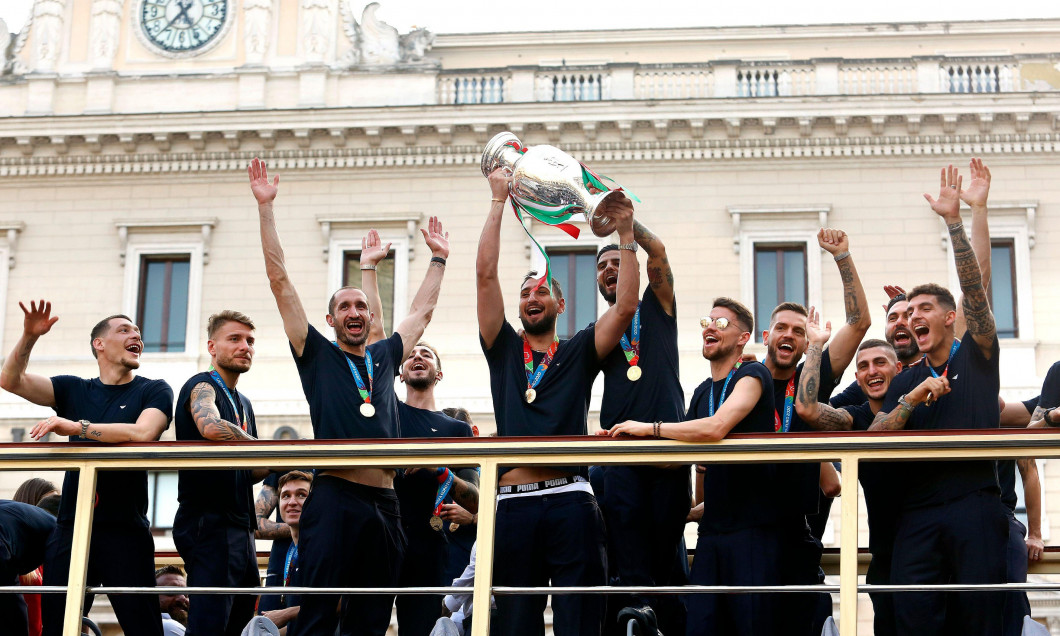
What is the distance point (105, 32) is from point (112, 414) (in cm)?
2032

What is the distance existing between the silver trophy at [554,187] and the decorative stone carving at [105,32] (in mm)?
20256

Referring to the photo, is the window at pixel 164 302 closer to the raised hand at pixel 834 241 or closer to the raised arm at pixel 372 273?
the raised arm at pixel 372 273

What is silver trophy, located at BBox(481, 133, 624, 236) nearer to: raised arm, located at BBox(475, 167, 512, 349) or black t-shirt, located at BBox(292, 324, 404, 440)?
raised arm, located at BBox(475, 167, 512, 349)

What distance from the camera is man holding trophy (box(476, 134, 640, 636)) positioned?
6.34m

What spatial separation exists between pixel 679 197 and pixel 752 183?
1.20 meters

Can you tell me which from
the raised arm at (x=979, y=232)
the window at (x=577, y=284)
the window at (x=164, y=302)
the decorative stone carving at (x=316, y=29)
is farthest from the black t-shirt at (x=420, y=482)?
the decorative stone carving at (x=316, y=29)

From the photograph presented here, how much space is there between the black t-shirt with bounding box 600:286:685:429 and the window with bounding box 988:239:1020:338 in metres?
17.3

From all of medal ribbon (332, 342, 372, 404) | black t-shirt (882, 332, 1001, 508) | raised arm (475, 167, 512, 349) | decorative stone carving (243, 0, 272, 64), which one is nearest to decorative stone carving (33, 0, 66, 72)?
decorative stone carving (243, 0, 272, 64)

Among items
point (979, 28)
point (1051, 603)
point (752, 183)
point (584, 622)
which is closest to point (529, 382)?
point (584, 622)

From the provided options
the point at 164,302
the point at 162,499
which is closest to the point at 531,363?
the point at 162,499

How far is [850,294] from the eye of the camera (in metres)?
7.39

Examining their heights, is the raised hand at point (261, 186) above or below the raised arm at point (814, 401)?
above

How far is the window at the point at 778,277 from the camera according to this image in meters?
23.4

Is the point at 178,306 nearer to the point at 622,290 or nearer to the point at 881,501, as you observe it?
the point at 622,290
